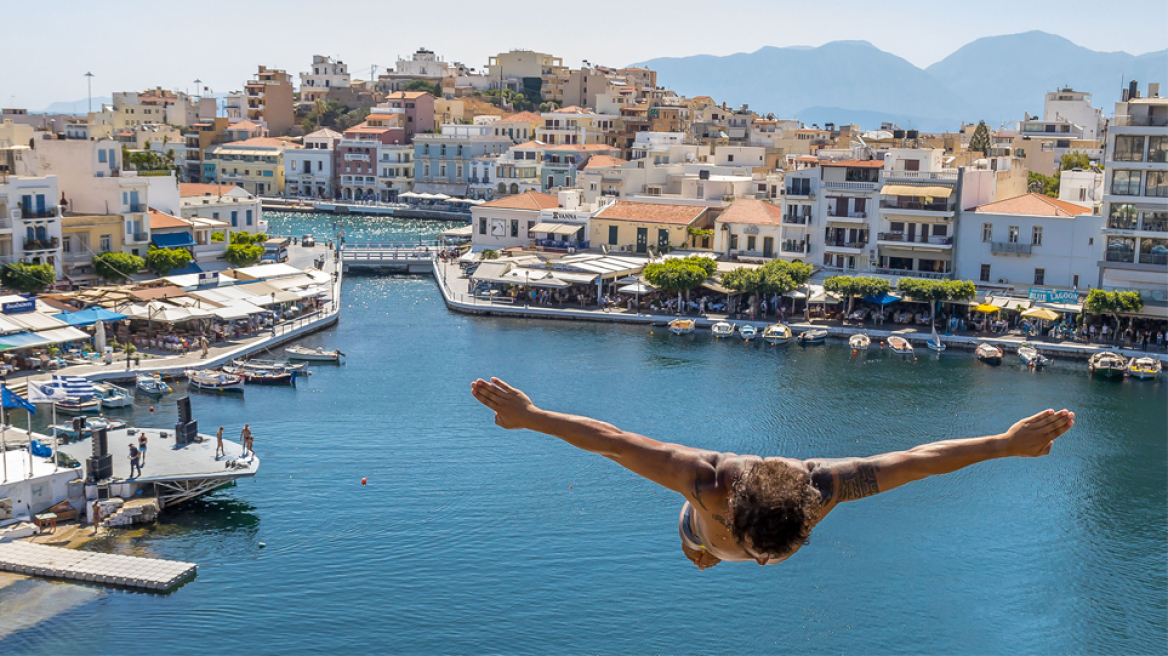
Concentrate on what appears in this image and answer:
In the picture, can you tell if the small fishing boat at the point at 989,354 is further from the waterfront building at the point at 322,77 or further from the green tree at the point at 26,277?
the waterfront building at the point at 322,77

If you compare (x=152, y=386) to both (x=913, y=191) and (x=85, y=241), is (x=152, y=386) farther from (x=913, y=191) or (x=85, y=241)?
(x=913, y=191)

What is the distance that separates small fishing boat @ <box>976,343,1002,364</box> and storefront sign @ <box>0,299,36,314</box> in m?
29.8

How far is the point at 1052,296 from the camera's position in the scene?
140ft

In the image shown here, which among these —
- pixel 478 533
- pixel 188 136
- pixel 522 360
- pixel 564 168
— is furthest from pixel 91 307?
pixel 188 136

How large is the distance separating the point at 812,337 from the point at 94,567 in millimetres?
27830

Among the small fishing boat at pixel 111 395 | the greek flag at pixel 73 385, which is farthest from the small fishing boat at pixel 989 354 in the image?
the greek flag at pixel 73 385

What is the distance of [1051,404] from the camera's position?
3431 cm

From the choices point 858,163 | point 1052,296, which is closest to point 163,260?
point 858,163

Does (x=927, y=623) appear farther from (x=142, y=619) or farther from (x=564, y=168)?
(x=564, y=168)

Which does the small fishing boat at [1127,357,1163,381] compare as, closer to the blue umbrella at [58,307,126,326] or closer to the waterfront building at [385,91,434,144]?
the blue umbrella at [58,307,126,326]

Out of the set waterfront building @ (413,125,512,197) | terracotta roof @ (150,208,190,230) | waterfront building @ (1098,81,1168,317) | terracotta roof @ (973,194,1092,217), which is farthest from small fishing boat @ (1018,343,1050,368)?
waterfront building @ (413,125,512,197)

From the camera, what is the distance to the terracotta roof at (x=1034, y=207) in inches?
1763

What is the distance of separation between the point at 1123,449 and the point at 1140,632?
36.9ft

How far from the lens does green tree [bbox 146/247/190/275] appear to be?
44.8 meters
